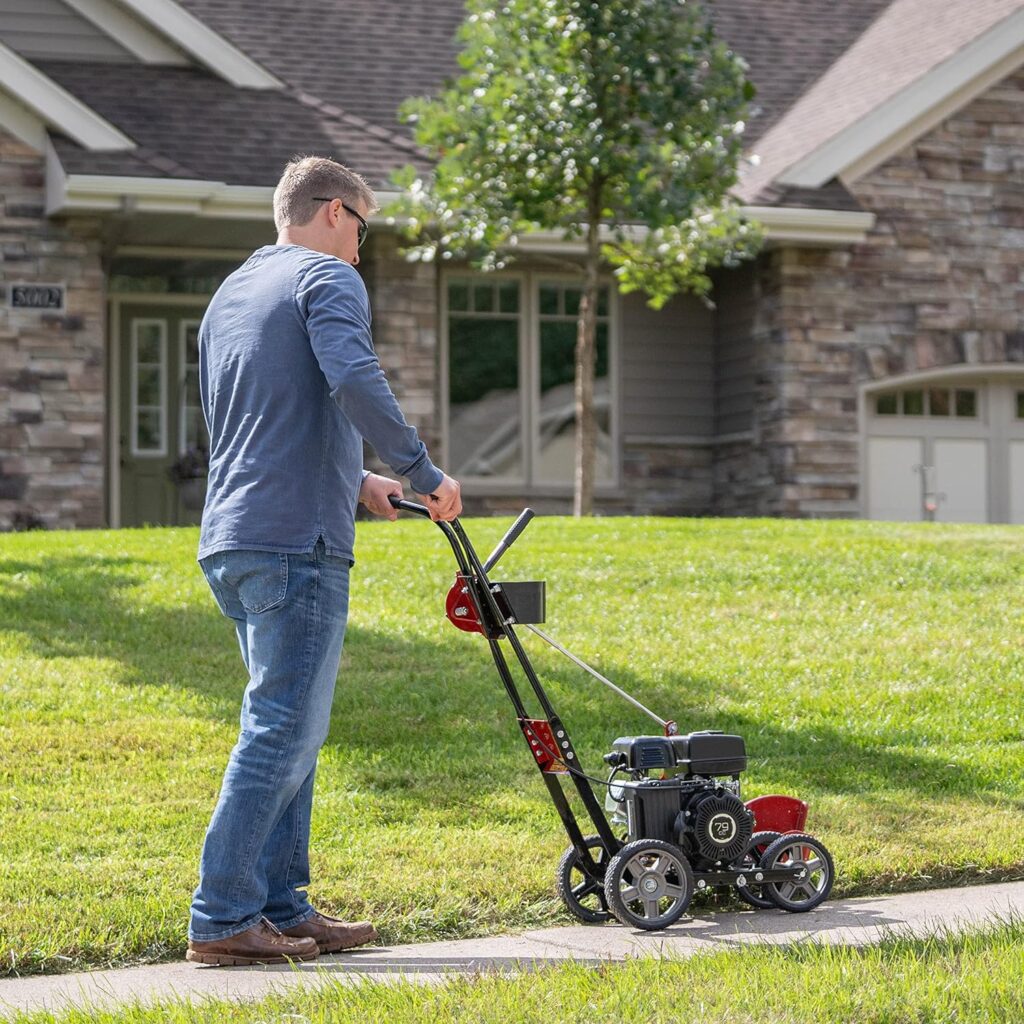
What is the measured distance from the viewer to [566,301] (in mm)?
16891

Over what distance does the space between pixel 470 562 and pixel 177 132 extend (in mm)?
11301

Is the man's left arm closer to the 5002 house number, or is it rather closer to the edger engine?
the edger engine

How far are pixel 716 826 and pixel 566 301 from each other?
12443 millimetres

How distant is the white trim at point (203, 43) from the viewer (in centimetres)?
1559

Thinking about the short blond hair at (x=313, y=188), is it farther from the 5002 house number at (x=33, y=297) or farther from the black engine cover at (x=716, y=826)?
the 5002 house number at (x=33, y=297)

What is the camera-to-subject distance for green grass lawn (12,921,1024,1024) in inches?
145

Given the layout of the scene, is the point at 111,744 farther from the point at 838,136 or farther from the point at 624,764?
the point at 838,136

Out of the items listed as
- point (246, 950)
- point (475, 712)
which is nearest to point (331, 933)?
point (246, 950)

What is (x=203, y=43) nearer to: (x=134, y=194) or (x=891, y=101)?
(x=134, y=194)

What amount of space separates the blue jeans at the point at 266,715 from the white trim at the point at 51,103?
1040cm

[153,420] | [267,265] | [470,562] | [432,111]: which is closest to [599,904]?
[470,562]

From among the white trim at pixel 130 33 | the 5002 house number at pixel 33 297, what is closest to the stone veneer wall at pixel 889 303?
the white trim at pixel 130 33

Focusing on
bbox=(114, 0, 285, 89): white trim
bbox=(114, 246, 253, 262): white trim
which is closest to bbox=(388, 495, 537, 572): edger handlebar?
bbox=(114, 246, 253, 262): white trim

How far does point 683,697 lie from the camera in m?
7.59
